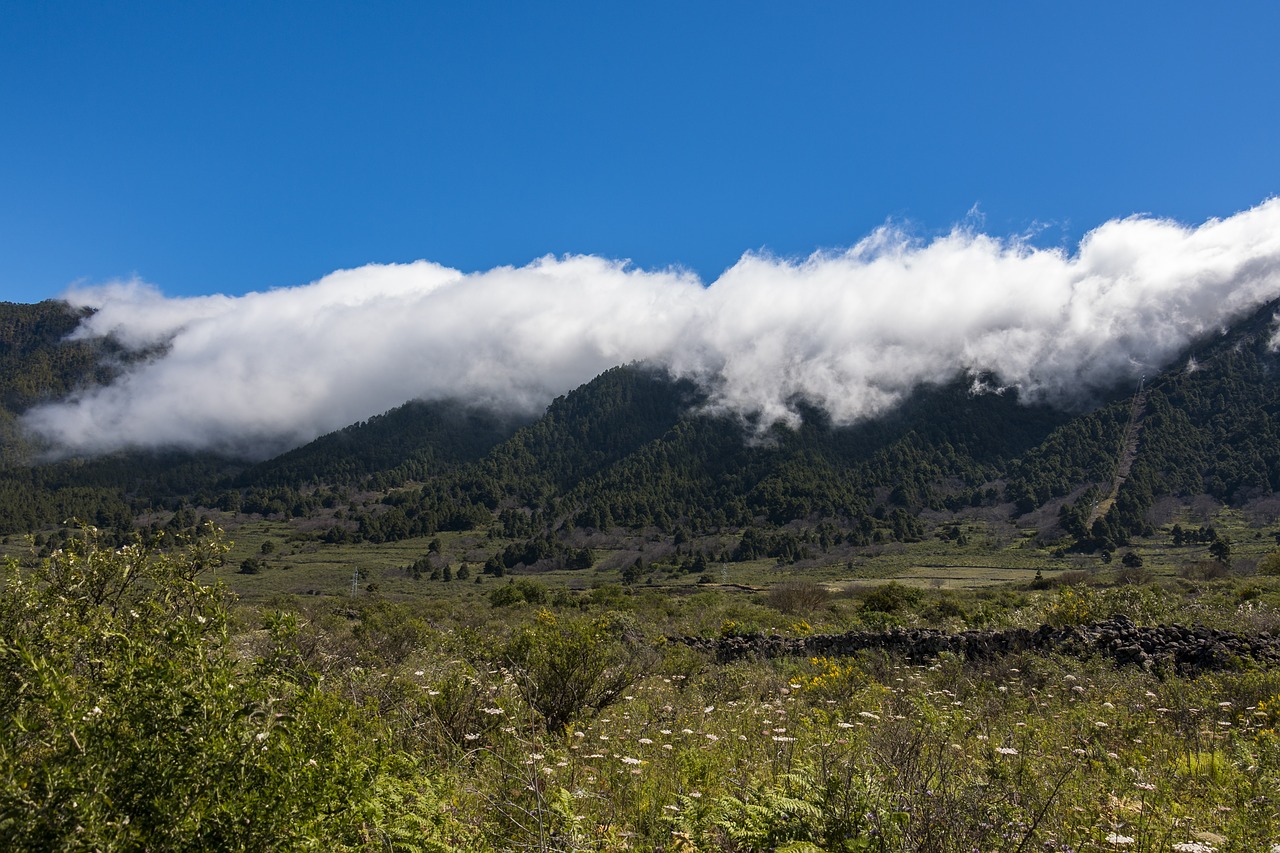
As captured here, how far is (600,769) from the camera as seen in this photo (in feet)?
20.6

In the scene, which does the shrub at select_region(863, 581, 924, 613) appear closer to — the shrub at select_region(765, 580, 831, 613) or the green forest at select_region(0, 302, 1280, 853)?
the green forest at select_region(0, 302, 1280, 853)

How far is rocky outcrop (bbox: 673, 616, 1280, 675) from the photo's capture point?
11.5 meters

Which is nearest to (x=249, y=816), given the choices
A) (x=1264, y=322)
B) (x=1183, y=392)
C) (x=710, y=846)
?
(x=710, y=846)

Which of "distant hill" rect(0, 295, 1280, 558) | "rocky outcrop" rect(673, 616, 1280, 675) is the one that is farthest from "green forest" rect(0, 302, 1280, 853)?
"distant hill" rect(0, 295, 1280, 558)

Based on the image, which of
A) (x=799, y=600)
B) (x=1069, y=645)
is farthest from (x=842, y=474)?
(x=1069, y=645)

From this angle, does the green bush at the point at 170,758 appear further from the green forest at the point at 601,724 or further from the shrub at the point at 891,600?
the shrub at the point at 891,600

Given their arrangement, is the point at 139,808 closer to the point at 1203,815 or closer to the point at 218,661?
the point at 218,661

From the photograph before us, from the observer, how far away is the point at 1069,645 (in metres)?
12.7

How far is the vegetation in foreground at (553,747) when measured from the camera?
2449mm

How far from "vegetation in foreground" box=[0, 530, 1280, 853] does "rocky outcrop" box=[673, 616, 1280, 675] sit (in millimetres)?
863

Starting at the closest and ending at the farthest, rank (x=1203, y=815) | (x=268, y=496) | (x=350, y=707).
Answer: (x=350, y=707) < (x=1203, y=815) < (x=268, y=496)

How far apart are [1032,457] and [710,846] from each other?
168588mm

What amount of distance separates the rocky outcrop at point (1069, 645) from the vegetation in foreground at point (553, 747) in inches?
34.0

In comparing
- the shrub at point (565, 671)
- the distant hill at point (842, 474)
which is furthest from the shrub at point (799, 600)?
the distant hill at point (842, 474)
